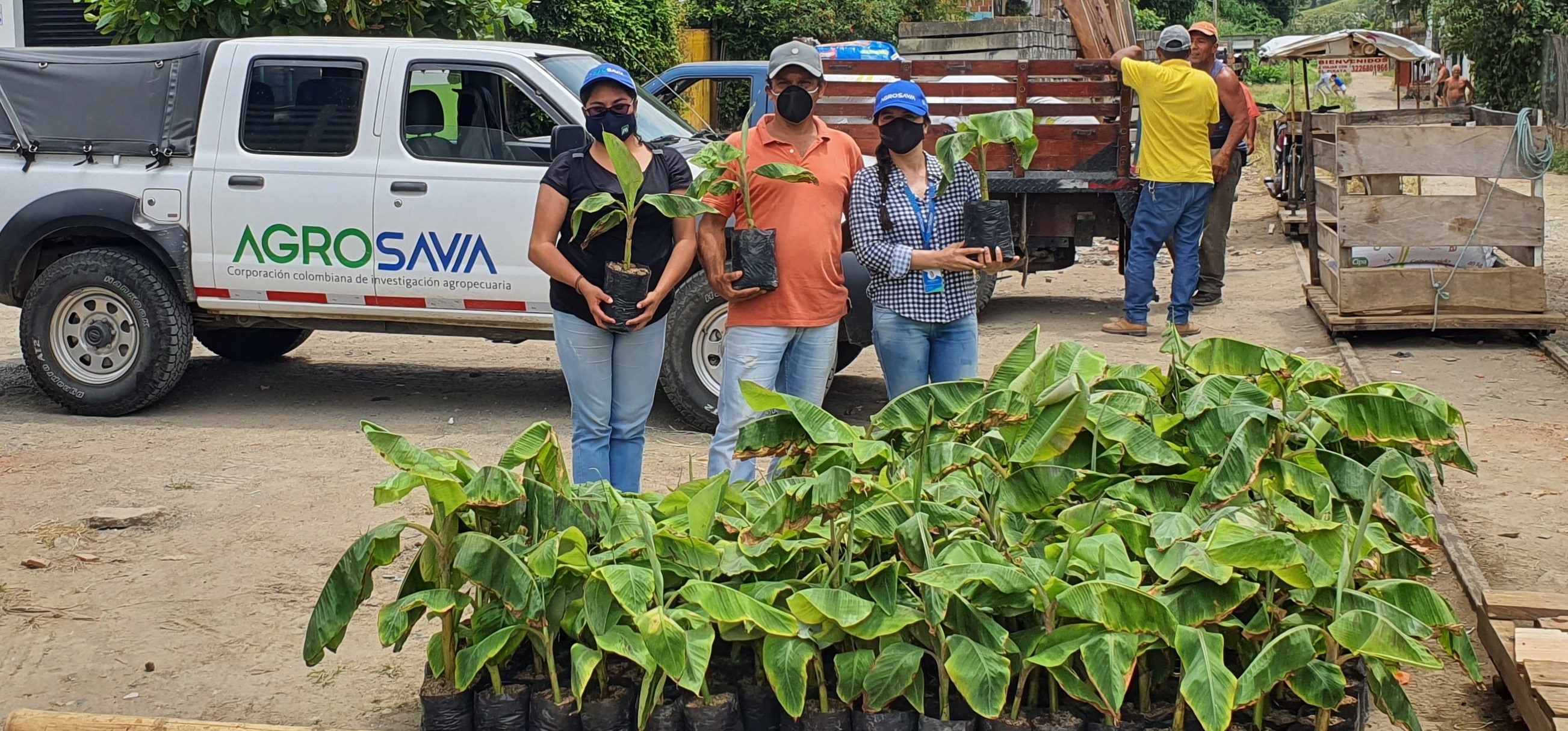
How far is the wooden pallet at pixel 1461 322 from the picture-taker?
9883 millimetres

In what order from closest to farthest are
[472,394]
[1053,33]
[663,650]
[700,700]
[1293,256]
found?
[663,650], [700,700], [472,394], [1053,33], [1293,256]

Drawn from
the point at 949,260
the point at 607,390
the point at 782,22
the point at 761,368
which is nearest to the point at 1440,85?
the point at 782,22

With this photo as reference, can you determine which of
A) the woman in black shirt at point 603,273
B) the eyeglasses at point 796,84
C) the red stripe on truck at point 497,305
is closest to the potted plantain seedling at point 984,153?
the eyeglasses at point 796,84

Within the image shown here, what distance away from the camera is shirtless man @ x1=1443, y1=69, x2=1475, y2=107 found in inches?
1275

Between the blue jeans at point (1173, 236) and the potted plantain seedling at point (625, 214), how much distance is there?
570cm

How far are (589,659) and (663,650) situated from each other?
7.7 inches

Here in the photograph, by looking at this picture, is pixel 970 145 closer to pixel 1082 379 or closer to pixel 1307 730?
pixel 1082 379

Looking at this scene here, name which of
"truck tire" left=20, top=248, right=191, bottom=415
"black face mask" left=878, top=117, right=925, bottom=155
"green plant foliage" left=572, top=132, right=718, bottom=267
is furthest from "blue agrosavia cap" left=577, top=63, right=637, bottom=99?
"truck tire" left=20, top=248, right=191, bottom=415

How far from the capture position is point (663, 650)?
319 centimetres

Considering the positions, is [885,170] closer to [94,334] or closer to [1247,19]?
[94,334]

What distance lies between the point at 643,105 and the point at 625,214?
361 cm

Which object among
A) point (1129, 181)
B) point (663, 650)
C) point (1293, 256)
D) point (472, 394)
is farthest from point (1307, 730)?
point (1293, 256)

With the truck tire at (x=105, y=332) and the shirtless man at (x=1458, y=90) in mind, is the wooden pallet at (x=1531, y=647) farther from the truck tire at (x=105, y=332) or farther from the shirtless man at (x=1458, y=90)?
the shirtless man at (x=1458, y=90)

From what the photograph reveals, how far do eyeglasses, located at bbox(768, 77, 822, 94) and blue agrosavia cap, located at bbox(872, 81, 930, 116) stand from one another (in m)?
0.23
